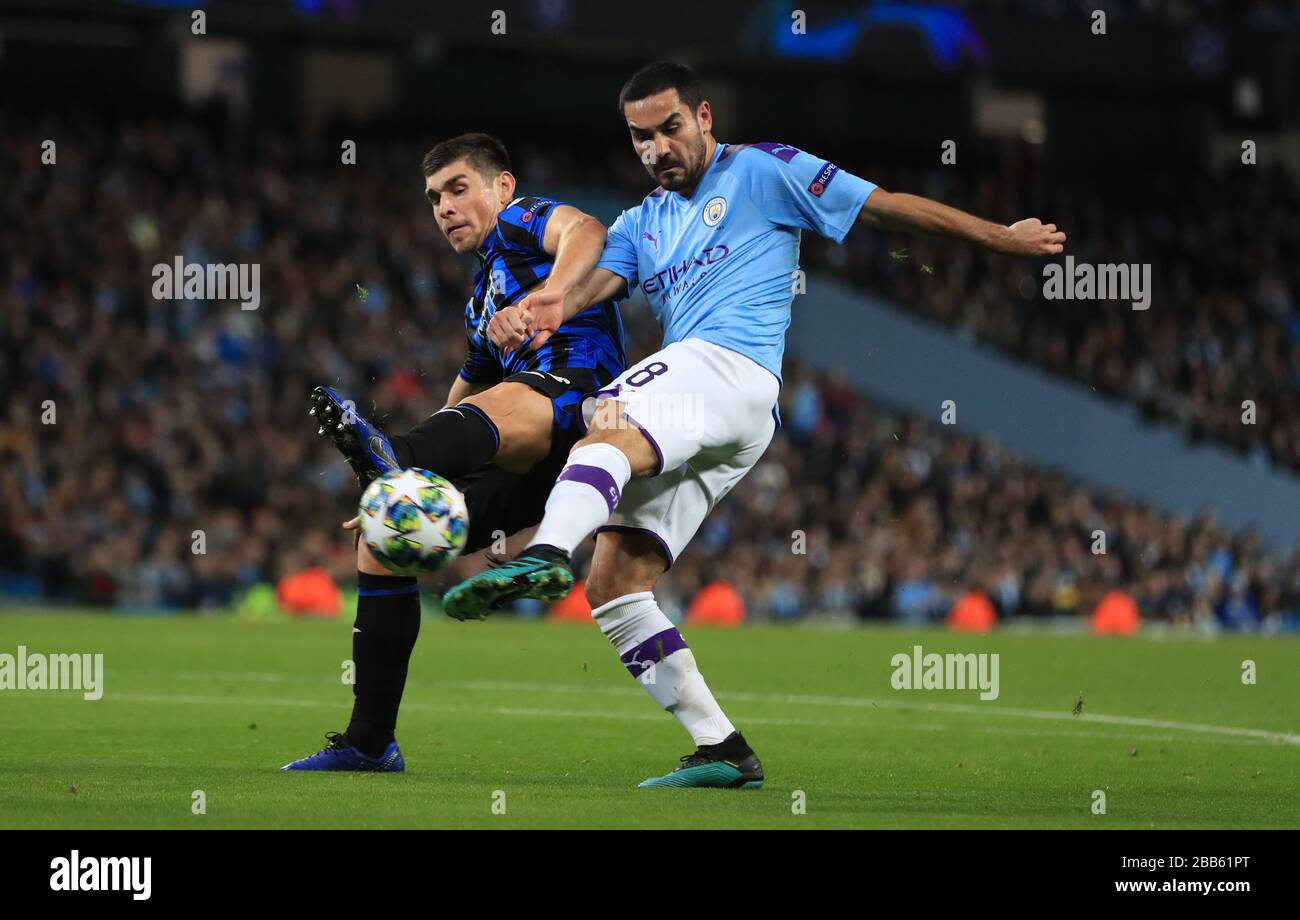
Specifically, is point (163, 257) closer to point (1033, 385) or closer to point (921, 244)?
point (921, 244)

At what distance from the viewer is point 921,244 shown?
1214 inches

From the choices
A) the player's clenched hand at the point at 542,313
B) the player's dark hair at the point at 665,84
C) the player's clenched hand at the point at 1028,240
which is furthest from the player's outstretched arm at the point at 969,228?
the player's clenched hand at the point at 542,313

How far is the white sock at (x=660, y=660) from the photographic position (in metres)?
7.70

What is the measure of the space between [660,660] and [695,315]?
55.5 inches

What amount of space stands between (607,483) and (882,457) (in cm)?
2076

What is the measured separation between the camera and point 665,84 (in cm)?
757

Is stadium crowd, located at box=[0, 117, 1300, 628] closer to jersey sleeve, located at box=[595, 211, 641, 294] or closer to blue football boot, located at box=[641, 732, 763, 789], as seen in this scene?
jersey sleeve, located at box=[595, 211, 641, 294]

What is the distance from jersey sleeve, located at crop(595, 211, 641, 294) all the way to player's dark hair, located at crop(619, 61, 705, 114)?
1.85ft

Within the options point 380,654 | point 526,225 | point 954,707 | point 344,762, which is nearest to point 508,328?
point 526,225

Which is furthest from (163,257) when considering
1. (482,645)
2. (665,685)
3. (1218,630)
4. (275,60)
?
(665,685)

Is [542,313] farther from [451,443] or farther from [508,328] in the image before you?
[451,443]

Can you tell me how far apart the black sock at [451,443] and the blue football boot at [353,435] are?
12 centimetres

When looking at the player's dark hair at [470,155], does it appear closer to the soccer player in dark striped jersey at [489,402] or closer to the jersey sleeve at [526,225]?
the soccer player in dark striped jersey at [489,402]

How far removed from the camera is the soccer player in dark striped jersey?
752 centimetres
